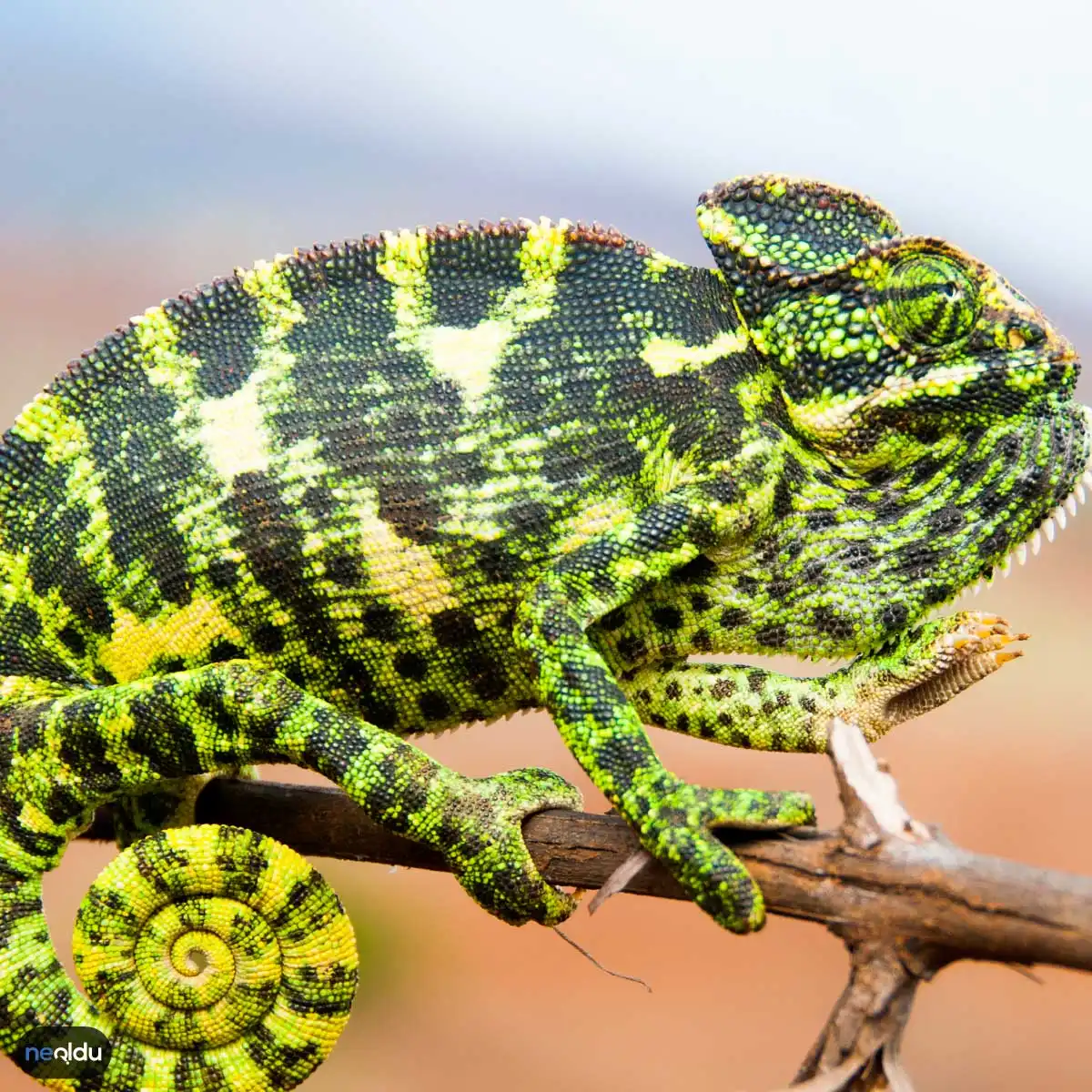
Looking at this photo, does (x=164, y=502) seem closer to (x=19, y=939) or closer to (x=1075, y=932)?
(x=19, y=939)

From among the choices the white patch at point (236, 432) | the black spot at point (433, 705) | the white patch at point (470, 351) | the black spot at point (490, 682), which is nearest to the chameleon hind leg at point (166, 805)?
the black spot at point (433, 705)

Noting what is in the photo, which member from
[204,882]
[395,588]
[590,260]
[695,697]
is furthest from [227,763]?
[590,260]

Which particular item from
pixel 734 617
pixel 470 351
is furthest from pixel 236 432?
pixel 734 617

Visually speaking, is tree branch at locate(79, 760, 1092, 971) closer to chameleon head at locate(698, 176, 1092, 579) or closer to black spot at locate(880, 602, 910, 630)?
black spot at locate(880, 602, 910, 630)

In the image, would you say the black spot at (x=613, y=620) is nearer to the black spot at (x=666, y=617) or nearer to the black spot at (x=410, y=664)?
the black spot at (x=666, y=617)

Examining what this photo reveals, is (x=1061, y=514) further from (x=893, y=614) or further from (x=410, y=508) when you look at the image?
(x=410, y=508)

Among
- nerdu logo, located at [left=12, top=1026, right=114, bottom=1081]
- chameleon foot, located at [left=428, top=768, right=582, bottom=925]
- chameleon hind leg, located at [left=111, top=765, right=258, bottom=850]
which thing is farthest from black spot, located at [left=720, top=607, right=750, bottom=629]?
nerdu logo, located at [left=12, top=1026, right=114, bottom=1081]
